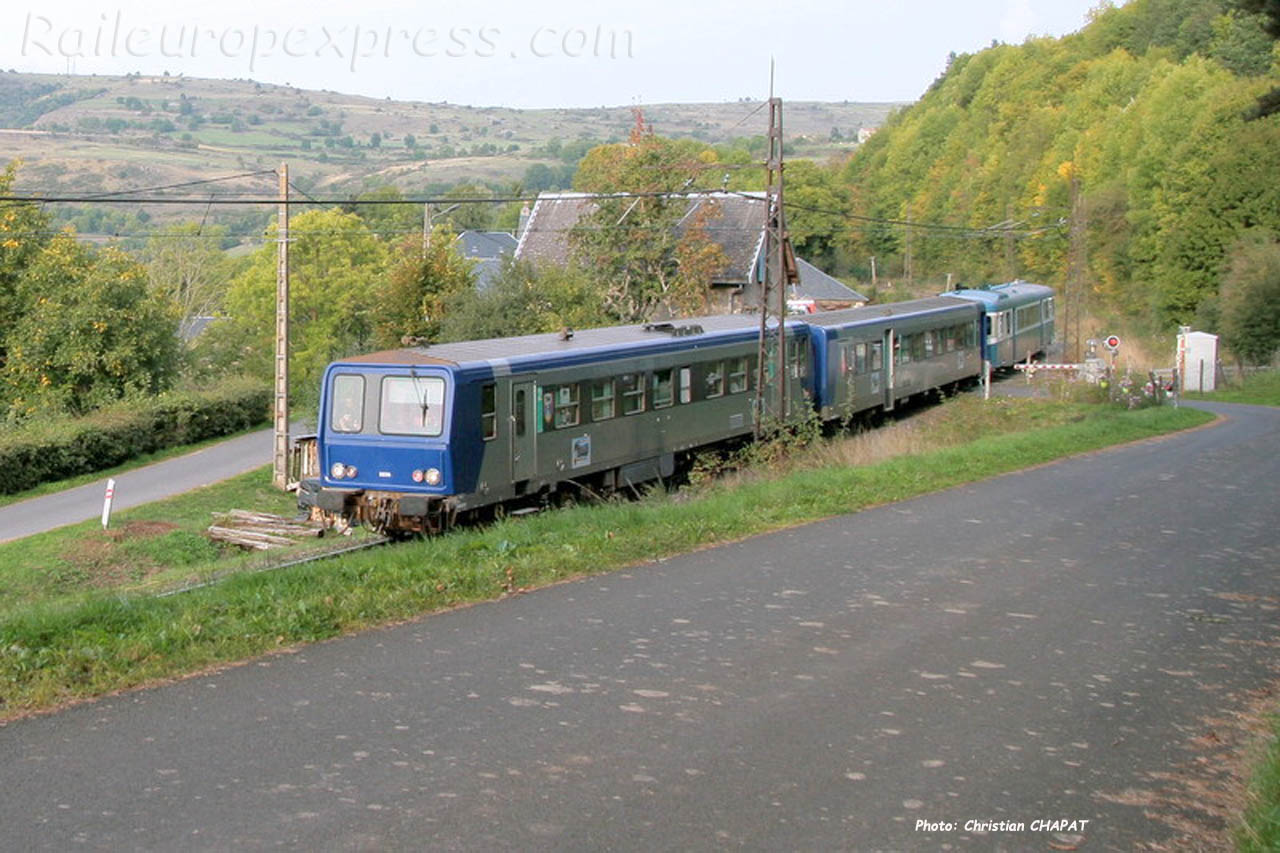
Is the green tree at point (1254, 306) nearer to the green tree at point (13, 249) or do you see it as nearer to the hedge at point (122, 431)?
the hedge at point (122, 431)

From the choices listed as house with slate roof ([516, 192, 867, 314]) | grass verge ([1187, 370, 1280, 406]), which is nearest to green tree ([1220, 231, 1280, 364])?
grass verge ([1187, 370, 1280, 406])

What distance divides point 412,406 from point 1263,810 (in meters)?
12.7

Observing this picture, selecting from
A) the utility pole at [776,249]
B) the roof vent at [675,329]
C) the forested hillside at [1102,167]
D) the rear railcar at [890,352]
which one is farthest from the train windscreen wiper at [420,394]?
the forested hillside at [1102,167]

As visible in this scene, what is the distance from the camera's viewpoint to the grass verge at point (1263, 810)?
5250 millimetres

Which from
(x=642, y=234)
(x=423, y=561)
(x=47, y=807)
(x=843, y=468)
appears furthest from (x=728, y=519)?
(x=642, y=234)

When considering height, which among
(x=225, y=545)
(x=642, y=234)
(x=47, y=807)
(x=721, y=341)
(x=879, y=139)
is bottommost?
(x=225, y=545)

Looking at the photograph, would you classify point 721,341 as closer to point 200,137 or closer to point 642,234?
point 642,234

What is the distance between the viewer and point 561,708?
7.23 metres

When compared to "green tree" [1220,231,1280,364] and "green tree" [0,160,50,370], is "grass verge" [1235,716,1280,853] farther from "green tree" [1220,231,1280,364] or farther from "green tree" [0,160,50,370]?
"green tree" [1220,231,1280,364]

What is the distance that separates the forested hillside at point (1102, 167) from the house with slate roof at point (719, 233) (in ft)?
36.9

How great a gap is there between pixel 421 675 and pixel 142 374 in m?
37.6

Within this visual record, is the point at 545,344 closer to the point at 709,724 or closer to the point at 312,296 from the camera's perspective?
the point at 709,724

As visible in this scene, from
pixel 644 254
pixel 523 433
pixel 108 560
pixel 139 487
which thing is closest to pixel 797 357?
pixel 523 433

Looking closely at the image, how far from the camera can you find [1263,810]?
560 cm
